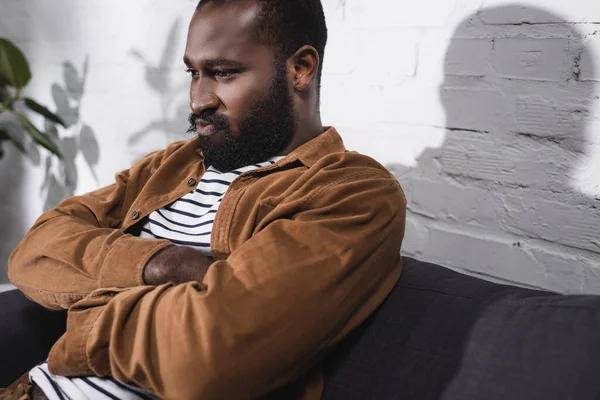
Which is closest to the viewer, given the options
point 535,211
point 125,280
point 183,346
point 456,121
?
point 183,346

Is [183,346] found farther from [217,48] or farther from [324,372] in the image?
[217,48]

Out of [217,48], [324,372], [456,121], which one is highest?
[217,48]

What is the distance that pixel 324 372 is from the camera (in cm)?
97

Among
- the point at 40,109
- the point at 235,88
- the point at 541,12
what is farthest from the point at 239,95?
the point at 40,109

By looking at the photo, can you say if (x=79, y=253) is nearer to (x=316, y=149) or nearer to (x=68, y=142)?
(x=316, y=149)

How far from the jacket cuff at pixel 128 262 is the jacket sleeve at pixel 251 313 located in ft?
0.11

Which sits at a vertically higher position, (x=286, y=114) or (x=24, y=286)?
(x=286, y=114)

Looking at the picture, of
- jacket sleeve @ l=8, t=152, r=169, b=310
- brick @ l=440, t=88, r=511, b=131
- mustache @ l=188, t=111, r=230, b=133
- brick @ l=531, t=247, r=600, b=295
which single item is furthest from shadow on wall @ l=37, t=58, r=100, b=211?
brick @ l=531, t=247, r=600, b=295

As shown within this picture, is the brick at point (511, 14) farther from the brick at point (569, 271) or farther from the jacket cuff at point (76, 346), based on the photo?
the jacket cuff at point (76, 346)

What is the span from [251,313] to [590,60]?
76cm

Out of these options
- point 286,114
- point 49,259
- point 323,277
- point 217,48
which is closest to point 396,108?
point 286,114

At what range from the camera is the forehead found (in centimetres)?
108

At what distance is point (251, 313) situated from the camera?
814 millimetres

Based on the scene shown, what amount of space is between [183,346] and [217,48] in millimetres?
526
